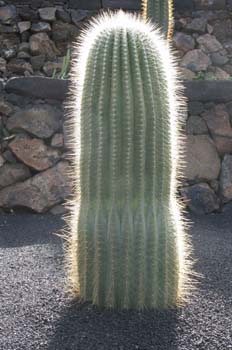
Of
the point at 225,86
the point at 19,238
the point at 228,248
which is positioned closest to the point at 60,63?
the point at 225,86

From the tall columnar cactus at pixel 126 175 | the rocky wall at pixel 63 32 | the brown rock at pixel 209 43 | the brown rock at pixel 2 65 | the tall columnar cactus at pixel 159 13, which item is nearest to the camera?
the tall columnar cactus at pixel 126 175

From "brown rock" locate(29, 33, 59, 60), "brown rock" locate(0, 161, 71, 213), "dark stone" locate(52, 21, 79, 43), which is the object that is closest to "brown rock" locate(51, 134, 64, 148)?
"brown rock" locate(0, 161, 71, 213)

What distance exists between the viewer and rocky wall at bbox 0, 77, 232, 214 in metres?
5.09

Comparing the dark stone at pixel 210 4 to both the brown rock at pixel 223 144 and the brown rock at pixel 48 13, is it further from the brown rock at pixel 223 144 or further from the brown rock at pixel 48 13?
the brown rock at pixel 223 144

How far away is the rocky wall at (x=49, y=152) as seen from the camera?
509 cm

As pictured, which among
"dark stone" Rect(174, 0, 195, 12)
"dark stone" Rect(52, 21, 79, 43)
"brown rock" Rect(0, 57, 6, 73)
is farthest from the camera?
→ "dark stone" Rect(174, 0, 195, 12)

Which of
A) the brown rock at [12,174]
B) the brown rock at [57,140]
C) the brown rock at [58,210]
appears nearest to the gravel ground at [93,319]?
the brown rock at [58,210]

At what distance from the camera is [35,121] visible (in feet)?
16.7

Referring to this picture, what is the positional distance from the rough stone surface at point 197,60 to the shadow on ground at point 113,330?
16.2ft

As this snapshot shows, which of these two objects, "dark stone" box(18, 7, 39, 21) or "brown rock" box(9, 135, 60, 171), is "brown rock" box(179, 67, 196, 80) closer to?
"dark stone" box(18, 7, 39, 21)

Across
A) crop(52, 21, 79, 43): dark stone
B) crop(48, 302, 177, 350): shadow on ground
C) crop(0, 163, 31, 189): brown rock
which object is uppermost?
crop(52, 21, 79, 43): dark stone

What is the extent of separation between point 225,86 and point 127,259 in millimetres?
3108

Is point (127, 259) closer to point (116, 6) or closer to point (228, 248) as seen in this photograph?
point (228, 248)

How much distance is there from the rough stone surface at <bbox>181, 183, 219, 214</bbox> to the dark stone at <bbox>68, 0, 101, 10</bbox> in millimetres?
2805
